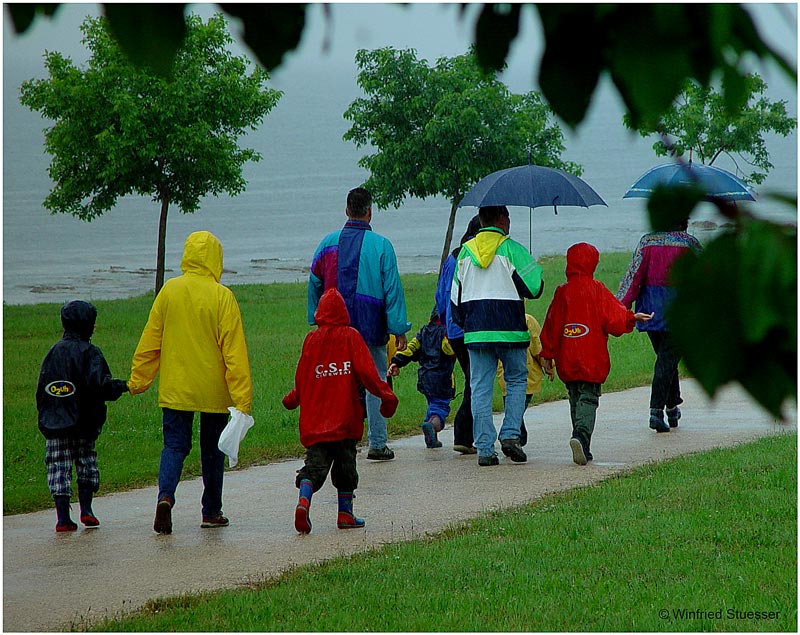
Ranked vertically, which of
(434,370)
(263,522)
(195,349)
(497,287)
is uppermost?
(497,287)

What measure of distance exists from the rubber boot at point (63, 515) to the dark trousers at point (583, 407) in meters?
3.33

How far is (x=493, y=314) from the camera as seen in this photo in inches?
318

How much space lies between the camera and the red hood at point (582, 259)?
823cm

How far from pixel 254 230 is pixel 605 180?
21284mm

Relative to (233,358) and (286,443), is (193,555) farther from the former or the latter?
(286,443)

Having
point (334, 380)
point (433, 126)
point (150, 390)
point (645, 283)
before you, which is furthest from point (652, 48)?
point (433, 126)

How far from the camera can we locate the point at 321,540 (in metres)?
6.34

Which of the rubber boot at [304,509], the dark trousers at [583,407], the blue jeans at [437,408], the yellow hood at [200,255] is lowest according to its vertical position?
the rubber boot at [304,509]

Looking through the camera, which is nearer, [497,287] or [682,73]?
[682,73]

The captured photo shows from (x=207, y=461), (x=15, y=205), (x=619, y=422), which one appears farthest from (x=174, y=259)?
(x=207, y=461)

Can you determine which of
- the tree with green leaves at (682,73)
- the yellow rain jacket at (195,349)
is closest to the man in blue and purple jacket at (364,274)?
the yellow rain jacket at (195,349)

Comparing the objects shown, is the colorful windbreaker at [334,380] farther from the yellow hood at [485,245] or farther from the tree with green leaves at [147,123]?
the tree with green leaves at [147,123]

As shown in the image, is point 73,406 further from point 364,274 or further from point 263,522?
point 364,274

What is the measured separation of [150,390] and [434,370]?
5303 millimetres
